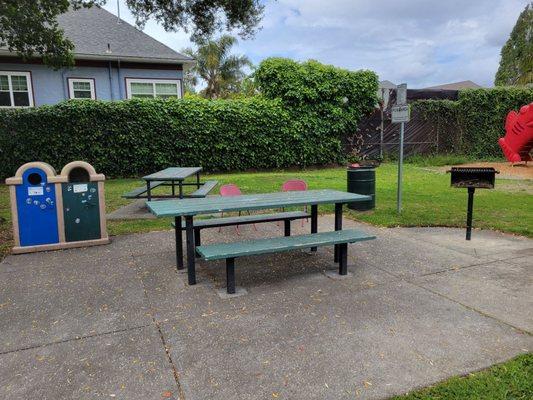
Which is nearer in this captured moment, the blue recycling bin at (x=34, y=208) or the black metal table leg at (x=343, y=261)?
the black metal table leg at (x=343, y=261)

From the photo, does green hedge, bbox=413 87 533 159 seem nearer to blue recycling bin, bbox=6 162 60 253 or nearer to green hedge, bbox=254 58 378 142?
green hedge, bbox=254 58 378 142

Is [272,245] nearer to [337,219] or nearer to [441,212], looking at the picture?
[337,219]

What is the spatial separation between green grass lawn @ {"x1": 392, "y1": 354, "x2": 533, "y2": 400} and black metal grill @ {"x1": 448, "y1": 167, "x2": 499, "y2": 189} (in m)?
3.54

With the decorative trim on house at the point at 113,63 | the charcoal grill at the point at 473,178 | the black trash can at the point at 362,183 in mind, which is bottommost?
the black trash can at the point at 362,183

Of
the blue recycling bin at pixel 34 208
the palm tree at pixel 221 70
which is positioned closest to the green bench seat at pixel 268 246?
the blue recycling bin at pixel 34 208

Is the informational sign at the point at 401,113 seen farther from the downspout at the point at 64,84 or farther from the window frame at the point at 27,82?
the window frame at the point at 27,82

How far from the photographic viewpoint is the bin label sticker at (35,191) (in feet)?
18.5

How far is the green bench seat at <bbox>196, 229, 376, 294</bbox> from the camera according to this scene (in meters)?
3.98

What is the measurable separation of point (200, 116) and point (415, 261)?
37.5 ft

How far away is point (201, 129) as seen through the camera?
594 inches

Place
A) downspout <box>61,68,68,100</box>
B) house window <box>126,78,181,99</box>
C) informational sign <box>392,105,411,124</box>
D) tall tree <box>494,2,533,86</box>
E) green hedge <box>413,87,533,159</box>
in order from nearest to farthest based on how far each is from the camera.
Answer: informational sign <box>392,105,411,124</box>, downspout <box>61,68,68,100</box>, house window <box>126,78,181,99</box>, green hedge <box>413,87,533,159</box>, tall tree <box>494,2,533,86</box>

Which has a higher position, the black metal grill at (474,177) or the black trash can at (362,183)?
the black metal grill at (474,177)

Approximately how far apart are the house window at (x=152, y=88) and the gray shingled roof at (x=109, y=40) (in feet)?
3.35

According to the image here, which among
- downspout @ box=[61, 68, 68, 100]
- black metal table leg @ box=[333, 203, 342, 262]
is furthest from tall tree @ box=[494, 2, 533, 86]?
black metal table leg @ box=[333, 203, 342, 262]
